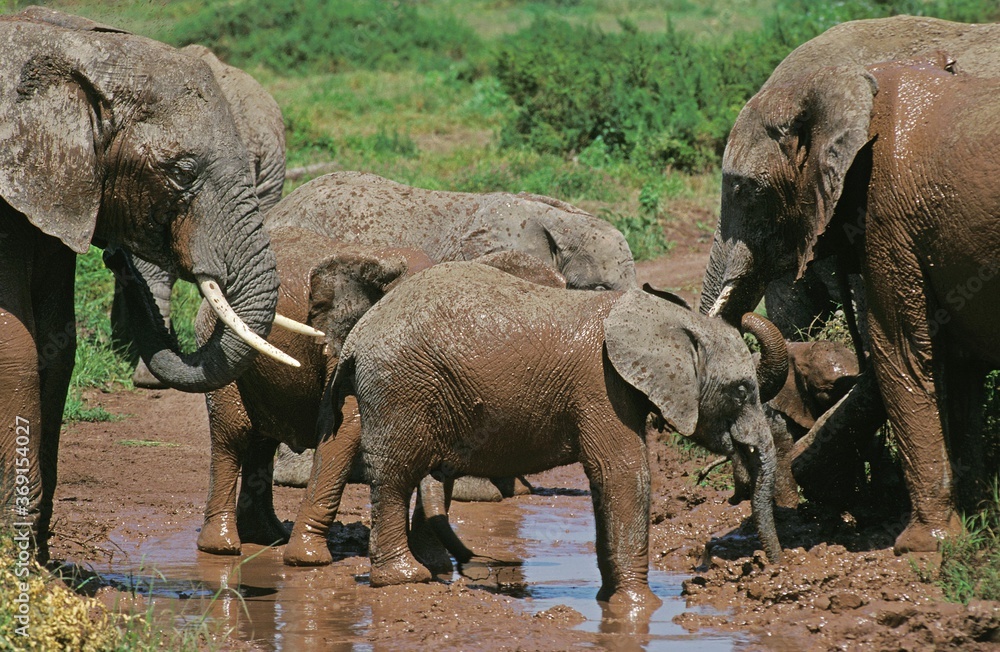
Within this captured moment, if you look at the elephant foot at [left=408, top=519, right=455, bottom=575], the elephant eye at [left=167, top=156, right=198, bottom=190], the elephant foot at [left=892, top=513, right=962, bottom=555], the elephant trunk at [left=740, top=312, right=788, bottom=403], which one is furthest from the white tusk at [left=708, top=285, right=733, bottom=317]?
the elephant eye at [left=167, top=156, right=198, bottom=190]

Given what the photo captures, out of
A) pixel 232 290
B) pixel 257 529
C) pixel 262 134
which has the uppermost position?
pixel 262 134

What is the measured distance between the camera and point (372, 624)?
6043mm

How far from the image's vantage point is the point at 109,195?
553cm

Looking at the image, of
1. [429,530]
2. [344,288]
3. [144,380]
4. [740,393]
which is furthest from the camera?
[144,380]

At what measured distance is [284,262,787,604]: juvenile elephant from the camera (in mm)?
6320

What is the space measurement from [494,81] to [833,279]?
44.7 ft

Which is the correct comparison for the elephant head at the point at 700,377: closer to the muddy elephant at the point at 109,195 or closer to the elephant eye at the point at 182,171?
the muddy elephant at the point at 109,195

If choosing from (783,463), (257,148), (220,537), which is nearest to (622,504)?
(783,463)

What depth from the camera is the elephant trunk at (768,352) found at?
6.80m

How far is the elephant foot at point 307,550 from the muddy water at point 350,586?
0.20 feet

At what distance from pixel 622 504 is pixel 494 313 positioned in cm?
98

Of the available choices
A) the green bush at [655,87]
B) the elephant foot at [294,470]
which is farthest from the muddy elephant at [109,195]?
the green bush at [655,87]

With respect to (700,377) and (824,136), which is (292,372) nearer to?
(700,377)

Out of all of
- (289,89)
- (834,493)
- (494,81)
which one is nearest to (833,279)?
(834,493)
